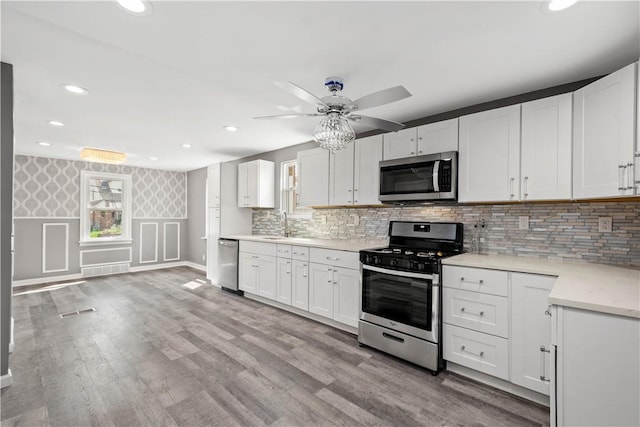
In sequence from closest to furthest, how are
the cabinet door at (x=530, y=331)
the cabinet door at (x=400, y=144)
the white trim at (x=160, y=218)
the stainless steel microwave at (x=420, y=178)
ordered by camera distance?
the cabinet door at (x=530, y=331), the stainless steel microwave at (x=420, y=178), the cabinet door at (x=400, y=144), the white trim at (x=160, y=218)

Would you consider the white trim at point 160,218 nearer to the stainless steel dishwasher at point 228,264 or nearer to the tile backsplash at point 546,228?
the stainless steel dishwasher at point 228,264

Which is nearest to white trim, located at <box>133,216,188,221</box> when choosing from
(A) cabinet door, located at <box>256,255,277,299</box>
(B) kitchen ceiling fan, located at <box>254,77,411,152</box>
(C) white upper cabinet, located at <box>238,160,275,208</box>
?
(C) white upper cabinet, located at <box>238,160,275,208</box>

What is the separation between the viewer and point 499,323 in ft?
7.25

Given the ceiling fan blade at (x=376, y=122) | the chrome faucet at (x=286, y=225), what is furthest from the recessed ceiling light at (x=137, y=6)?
the chrome faucet at (x=286, y=225)

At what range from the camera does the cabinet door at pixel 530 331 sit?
6.60 ft

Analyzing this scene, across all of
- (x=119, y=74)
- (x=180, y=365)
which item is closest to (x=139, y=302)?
(x=180, y=365)

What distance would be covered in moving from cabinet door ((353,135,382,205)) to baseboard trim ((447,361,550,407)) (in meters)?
1.78

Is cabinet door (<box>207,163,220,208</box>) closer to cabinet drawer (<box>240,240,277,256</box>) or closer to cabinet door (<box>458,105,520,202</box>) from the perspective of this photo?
cabinet drawer (<box>240,240,277,256</box>)

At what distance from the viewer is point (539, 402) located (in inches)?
81.3

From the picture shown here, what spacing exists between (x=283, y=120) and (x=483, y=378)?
10.5 ft

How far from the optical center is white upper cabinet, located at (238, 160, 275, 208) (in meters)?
5.03

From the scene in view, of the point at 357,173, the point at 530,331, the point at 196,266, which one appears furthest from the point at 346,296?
the point at 196,266

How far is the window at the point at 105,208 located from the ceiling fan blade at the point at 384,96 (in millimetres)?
6371

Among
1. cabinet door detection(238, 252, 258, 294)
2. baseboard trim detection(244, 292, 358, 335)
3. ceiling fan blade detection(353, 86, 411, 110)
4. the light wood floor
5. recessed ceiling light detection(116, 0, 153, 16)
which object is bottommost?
the light wood floor
